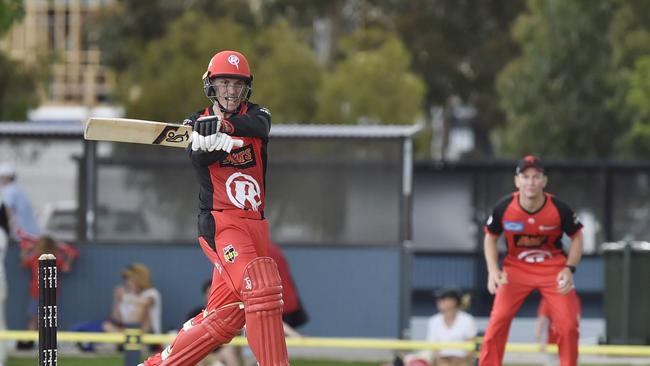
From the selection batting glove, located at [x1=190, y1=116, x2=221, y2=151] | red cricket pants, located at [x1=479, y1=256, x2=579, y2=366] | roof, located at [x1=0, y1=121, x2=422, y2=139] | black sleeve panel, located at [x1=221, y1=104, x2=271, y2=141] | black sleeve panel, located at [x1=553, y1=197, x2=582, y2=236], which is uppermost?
roof, located at [x1=0, y1=121, x2=422, y2=139]

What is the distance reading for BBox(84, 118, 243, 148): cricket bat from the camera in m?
9.24

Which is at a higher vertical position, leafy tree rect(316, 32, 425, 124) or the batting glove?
leafy tree rect(316, 32, 425, 124)

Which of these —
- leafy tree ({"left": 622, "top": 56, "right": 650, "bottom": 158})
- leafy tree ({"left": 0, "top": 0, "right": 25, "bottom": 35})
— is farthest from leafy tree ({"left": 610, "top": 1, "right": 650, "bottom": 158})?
leafy tree ({"left": 0, "top": 0, "right": 25, "bottom": 35})

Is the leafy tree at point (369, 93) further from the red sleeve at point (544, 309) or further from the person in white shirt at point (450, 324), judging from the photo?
the person in white shirt at point (450, 324)

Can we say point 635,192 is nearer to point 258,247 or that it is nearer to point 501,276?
point 501,276

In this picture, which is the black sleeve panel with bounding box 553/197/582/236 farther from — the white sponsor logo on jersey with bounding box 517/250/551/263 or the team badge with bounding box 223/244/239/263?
the team badge with bounding box 223/244/239/263

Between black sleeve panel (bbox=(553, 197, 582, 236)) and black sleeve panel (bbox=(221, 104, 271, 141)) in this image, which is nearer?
black sleeve panel (bbox=(221, 104, 271, 141))

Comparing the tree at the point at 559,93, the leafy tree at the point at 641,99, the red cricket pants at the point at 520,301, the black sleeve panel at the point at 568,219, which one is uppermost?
the tree at the point at 559,93

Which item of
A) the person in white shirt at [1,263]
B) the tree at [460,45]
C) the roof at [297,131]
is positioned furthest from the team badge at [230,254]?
the tree at [460,45]

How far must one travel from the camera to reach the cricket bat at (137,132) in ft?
30.3

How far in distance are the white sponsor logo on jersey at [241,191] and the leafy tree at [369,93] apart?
88.0ft

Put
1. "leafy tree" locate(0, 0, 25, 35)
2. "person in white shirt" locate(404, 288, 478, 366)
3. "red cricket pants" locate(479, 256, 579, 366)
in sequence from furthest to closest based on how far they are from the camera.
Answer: "leafy tree" locate(0, 0, 25, 35)
"person in white shirt" locate(404, 288, 478, 366)
"red cricket pants" locate(479, 256, 579, 366)

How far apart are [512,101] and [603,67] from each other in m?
2.79

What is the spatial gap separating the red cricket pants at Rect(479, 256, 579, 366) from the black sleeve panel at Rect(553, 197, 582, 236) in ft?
0.77
